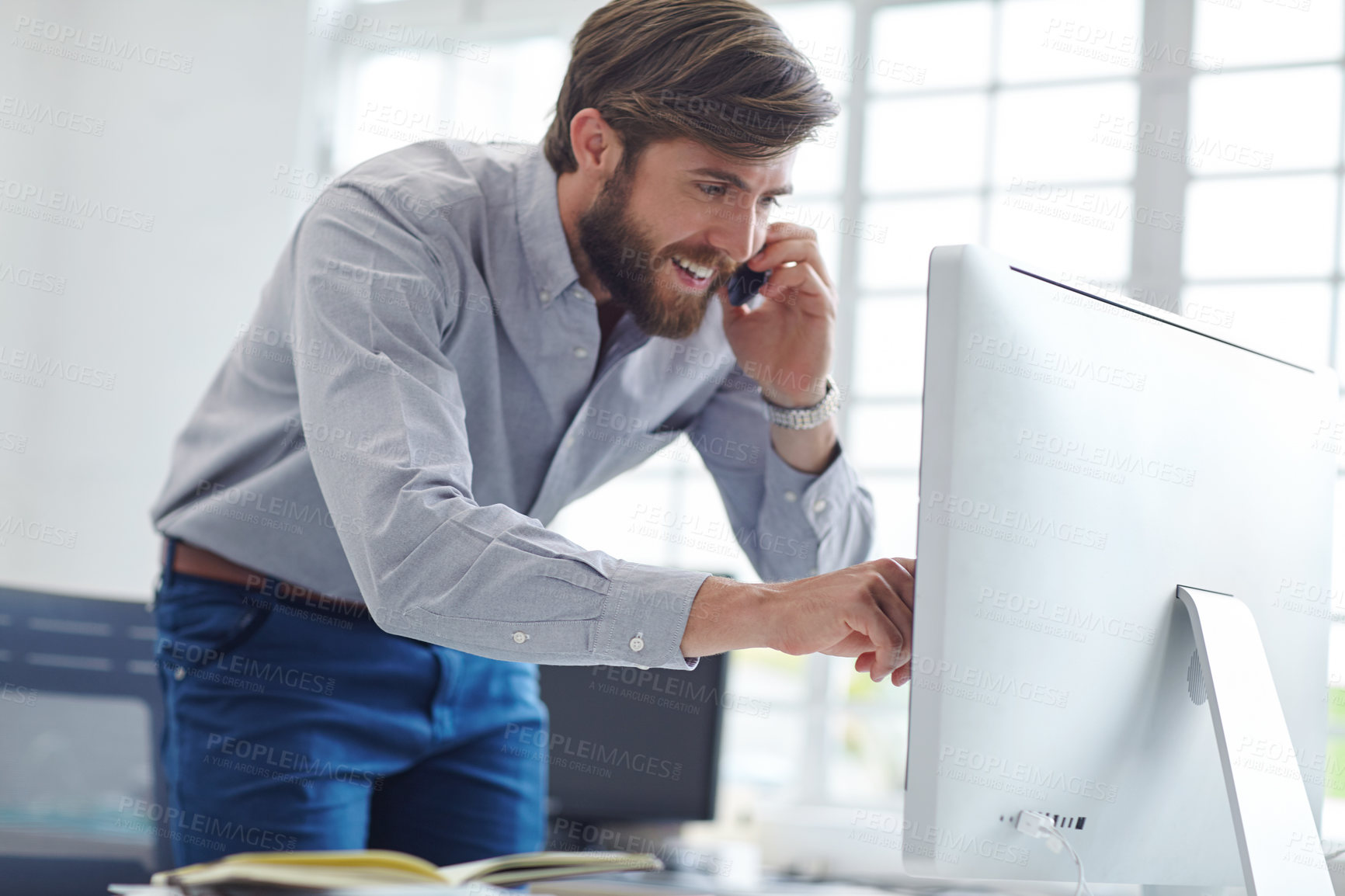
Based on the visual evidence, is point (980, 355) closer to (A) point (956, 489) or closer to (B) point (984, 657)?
(A) point (956, 489)

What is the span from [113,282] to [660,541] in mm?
1609

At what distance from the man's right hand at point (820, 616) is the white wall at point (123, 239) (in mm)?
2491

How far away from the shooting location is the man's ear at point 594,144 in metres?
1.36

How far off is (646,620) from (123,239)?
2658 mm

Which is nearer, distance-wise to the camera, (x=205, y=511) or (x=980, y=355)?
(x=980, y=355)

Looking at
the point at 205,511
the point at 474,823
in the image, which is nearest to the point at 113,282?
the point at 205,511

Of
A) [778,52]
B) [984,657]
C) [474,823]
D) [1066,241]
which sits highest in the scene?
[1066,241]

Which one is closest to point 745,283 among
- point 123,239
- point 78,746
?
point 78,746

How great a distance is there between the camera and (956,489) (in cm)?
71

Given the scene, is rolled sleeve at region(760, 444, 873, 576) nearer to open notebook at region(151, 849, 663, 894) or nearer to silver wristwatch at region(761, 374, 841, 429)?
silver wristwatch at region(761, 374, 841, 429)

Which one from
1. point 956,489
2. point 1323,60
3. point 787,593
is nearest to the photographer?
point 956,489

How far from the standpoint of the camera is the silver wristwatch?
138cm

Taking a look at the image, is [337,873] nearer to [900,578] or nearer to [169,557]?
[900,578]

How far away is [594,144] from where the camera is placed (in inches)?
54.1
